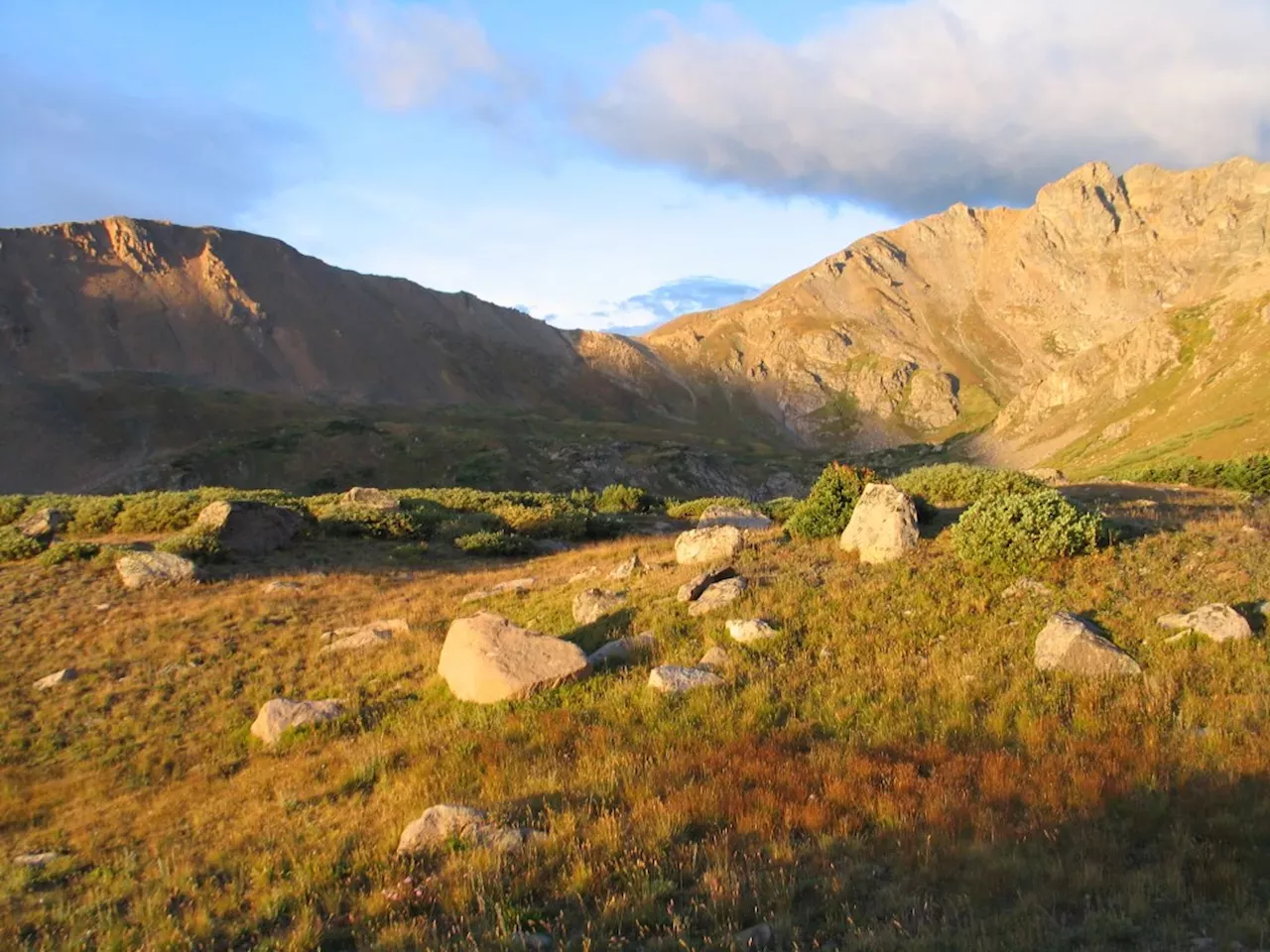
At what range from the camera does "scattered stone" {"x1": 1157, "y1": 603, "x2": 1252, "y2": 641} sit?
896cm

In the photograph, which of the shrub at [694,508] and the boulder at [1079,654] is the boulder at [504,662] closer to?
the boulder at [1079,654]

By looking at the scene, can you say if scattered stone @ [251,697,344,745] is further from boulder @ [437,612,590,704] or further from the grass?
boulder @ [437,612,590,704]

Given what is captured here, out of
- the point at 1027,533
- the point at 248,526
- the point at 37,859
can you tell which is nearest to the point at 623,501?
the point at 248,526

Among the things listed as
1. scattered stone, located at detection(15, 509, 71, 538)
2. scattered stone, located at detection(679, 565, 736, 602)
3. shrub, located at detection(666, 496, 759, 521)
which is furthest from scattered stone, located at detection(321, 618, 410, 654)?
shrub, located at detection(666, 496, 759, 521)

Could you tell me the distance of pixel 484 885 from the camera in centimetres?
565

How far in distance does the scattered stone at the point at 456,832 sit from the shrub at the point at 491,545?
1638cm

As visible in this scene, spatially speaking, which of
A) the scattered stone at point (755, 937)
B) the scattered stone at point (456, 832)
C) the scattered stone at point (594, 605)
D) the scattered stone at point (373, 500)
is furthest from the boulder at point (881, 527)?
the scattered stone at point (373, 500)

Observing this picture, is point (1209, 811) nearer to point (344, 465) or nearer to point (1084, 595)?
point (1084, 595)

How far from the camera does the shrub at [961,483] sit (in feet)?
56.5

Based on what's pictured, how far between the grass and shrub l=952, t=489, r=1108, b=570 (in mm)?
288

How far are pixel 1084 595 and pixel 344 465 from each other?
73543 millimetres

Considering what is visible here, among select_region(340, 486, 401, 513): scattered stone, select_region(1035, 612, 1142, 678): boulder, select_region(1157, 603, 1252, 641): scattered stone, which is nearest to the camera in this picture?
select_region(1035, 612, 1142, 678): boulder

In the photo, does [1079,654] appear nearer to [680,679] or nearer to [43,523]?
[680,679]

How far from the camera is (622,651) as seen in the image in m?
10.7
